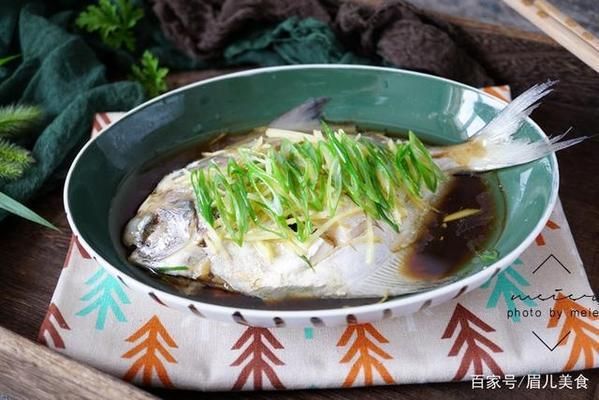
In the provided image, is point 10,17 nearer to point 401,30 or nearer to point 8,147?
point 8,147

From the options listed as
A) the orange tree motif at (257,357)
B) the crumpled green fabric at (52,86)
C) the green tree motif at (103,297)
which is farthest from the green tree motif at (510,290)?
the crumpled green fabric at (52,86)

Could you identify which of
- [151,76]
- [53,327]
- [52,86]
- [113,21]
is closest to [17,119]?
[52,86]

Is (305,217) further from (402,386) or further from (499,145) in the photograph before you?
(499,145)

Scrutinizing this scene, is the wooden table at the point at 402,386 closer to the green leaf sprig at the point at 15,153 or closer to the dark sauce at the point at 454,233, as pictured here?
the green leaf sprig at the point at 15,153

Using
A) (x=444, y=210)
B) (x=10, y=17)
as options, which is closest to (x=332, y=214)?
(x=444, y=210)

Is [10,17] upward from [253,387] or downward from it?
upward

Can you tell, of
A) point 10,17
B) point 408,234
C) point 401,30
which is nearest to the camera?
point 408,234

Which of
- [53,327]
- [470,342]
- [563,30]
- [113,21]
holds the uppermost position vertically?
[563,30]
